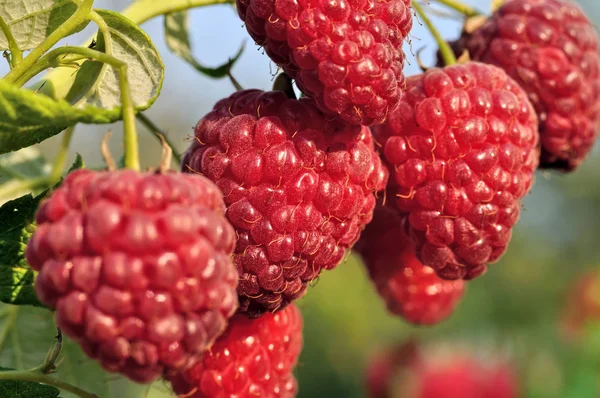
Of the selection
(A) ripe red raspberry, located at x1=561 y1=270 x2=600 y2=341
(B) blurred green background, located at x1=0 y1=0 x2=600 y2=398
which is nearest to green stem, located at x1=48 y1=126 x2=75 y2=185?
(B) blurred green background, located at x1=0 y1=0 x2=600 y2=398

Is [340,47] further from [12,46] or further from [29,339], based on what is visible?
[29,339]

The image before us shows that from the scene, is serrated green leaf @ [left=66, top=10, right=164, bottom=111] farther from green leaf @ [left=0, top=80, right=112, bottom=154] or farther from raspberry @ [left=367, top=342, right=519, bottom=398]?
raspberry @ [left=367, top=342, right=519, bottom=398]

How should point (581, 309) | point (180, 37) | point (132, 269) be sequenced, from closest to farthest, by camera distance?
point (132, 269) < point (180, 37) < point (581, 309)

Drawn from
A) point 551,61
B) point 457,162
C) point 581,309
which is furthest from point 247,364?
point 581,309

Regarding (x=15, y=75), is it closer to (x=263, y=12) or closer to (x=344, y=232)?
(x=263, y=12)

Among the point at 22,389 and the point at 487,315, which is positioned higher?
the point at 22,389

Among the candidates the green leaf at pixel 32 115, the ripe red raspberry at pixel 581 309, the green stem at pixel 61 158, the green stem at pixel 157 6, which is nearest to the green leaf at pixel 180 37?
the green stem at pixel 157 6
